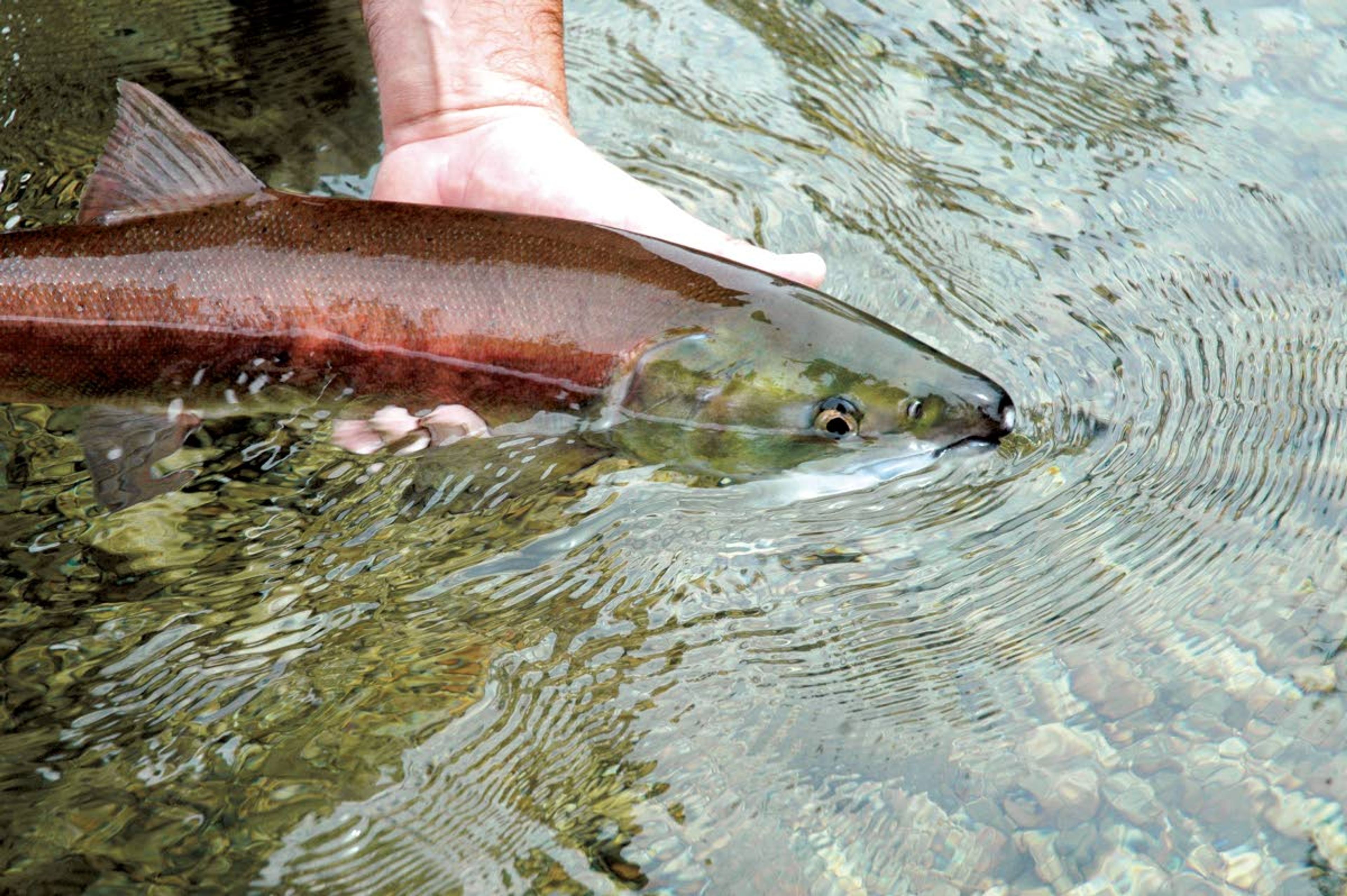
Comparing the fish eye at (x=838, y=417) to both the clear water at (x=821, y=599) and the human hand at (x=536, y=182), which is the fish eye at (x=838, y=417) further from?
the human hand at (x=536, y=182)

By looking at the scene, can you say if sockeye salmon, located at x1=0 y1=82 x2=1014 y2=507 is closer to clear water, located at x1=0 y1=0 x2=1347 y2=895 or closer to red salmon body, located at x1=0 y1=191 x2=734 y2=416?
red salmon body, located at x1=0 y1=191 x2=734 y2=416

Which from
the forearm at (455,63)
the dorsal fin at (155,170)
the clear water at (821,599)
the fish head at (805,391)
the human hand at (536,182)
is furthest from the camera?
the forearm at (455,63)

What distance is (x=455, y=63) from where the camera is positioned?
151 inches

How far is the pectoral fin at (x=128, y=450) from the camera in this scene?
303 centimetres

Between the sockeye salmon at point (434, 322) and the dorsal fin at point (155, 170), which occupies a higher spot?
the dorsal fin at point (155, 170)

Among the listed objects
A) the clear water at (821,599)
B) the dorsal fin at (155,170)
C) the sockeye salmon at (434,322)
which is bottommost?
the clear water at (821,599)

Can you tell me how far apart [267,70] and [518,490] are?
234 centimetres

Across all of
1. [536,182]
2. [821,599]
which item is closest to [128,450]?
[536,182]

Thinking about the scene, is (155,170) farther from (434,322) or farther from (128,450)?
(434,322)

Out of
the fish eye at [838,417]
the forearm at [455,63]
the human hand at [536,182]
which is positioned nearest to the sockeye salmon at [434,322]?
the fish eye at [838,417]

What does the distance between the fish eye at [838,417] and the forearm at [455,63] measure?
4.74 ft

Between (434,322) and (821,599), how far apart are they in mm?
1097

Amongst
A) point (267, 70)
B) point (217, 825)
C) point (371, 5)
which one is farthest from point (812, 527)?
point (267, 70)

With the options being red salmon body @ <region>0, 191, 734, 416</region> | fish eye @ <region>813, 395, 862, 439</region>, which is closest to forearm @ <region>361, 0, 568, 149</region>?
red salmon body @ <region>0, 191, 734, 416</region>
